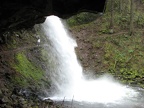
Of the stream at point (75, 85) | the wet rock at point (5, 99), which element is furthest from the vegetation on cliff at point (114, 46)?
the wet rock at point (5, 99)

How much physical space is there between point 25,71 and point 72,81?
4.88 m

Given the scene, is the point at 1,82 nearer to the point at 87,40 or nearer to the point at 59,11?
the point at 59,11

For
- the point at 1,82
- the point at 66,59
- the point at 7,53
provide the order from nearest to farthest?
the point at 1,82
the point at 7,53
the point at 66,59

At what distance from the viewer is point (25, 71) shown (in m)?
13.7

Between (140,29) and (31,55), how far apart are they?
1311 centimetres

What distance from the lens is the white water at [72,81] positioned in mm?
14938

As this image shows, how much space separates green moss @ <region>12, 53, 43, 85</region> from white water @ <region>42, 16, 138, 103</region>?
137 cm

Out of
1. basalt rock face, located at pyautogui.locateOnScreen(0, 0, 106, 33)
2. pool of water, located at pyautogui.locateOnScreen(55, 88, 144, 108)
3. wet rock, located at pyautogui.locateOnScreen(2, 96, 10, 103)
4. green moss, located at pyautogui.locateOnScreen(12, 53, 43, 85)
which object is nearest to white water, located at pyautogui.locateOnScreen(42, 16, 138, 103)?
pool of water, located at pyautogui.locateOnScreen(55, 88, 144, 108)

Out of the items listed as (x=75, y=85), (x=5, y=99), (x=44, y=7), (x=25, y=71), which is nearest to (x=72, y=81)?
(x=75, y=85)

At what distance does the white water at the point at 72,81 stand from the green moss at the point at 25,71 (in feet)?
4.50

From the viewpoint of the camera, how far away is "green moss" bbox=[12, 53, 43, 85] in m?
12.9

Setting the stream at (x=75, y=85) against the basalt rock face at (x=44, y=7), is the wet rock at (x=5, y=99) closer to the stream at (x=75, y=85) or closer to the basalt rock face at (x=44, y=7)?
the basalt rock face at (x=44, y=7)

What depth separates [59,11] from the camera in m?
6.76

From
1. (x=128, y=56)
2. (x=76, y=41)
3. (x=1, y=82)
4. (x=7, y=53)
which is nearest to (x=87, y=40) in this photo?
(x=76, y=41)
